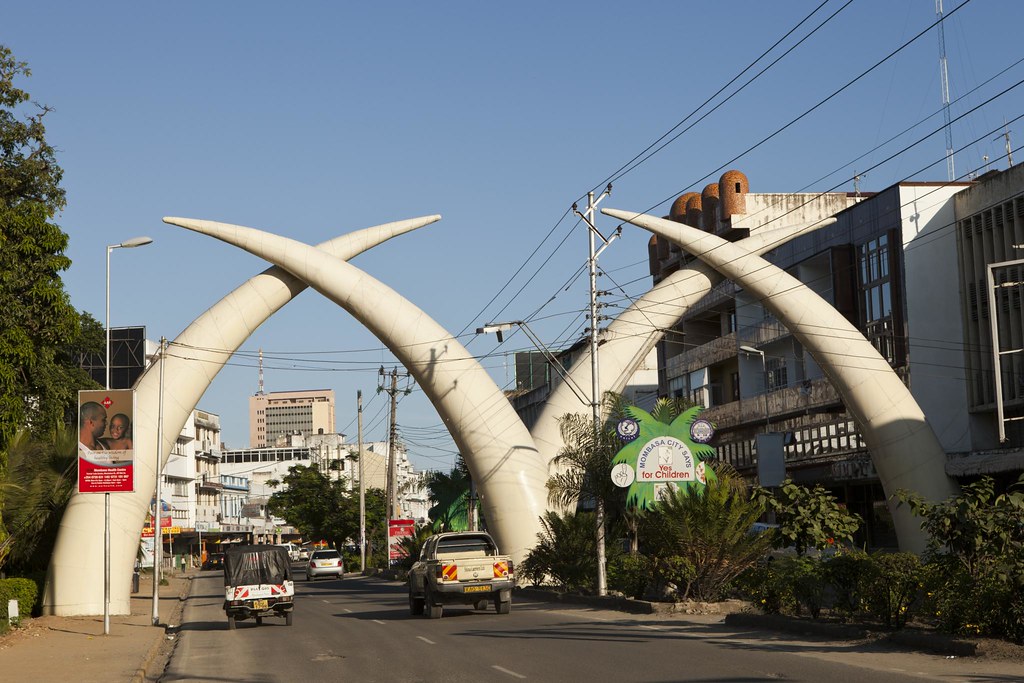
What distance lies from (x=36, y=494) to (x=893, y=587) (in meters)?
24.6

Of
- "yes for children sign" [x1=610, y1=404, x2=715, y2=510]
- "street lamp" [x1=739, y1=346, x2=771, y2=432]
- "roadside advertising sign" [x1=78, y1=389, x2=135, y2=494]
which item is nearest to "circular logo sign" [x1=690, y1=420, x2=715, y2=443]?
"yes for children sign" [x1=610, y1=404, x2=715, y2=510]

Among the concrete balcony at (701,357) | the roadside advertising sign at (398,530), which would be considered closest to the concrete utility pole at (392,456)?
the roadside advertising sign at (398,530)

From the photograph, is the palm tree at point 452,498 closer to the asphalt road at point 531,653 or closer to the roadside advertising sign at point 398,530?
the roadside advertising sign at point 398,530

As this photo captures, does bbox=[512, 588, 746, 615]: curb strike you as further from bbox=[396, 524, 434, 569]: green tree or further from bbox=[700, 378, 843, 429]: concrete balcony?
bbox=[396, 524, 434, 569]: green tree

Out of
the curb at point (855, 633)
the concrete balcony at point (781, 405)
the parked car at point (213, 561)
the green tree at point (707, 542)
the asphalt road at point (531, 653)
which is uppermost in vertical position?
the concrete balcony at point (781, 405)

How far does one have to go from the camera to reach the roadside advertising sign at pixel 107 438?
86.4 feet

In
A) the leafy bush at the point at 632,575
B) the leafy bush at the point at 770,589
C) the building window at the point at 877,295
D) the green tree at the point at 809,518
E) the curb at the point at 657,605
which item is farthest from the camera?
the building window at the point at 877,295

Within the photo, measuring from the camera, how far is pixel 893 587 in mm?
18750

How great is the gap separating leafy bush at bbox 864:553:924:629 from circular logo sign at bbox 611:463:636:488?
40.4 feet

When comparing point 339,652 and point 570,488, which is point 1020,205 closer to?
point 570,488

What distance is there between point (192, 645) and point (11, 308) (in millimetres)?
8007

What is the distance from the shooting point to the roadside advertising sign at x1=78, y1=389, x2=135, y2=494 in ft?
86.4

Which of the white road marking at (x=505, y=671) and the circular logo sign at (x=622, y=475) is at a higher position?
the circular logo sign at (x=622, y=475)

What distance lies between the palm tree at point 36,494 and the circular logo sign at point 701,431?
18040 millimetres
